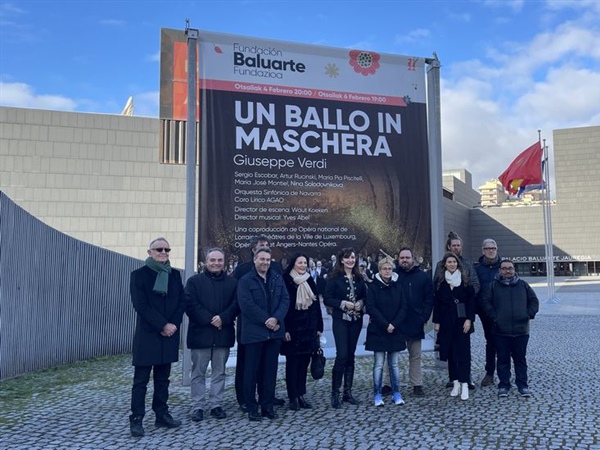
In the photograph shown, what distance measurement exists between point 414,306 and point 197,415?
2726mm

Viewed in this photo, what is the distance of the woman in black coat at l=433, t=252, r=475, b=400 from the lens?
5.88 metres

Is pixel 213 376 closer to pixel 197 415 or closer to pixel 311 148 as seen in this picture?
pixel 197 415

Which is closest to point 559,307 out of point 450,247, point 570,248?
point 450,247

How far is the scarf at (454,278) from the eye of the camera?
598 cm

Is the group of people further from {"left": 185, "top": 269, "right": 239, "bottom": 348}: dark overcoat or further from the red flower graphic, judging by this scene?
the red flower graphic

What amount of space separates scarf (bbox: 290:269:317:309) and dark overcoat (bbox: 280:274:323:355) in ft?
0.15

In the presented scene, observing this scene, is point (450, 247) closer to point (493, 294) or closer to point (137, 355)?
point (493, 294)

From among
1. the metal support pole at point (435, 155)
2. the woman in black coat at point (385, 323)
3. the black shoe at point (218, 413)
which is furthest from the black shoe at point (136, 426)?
the metal support pole at point (435, 155)

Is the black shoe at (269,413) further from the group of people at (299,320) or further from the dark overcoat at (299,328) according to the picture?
the dark overcoat at (299,328)

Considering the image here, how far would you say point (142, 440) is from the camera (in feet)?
14.9

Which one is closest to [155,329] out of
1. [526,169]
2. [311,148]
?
[311,148]

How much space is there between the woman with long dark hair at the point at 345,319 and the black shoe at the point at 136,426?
2058 millimetres

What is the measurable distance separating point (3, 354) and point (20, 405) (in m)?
1.69

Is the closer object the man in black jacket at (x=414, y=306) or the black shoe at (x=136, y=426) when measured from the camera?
the black shoe at (x=136, y=426)
